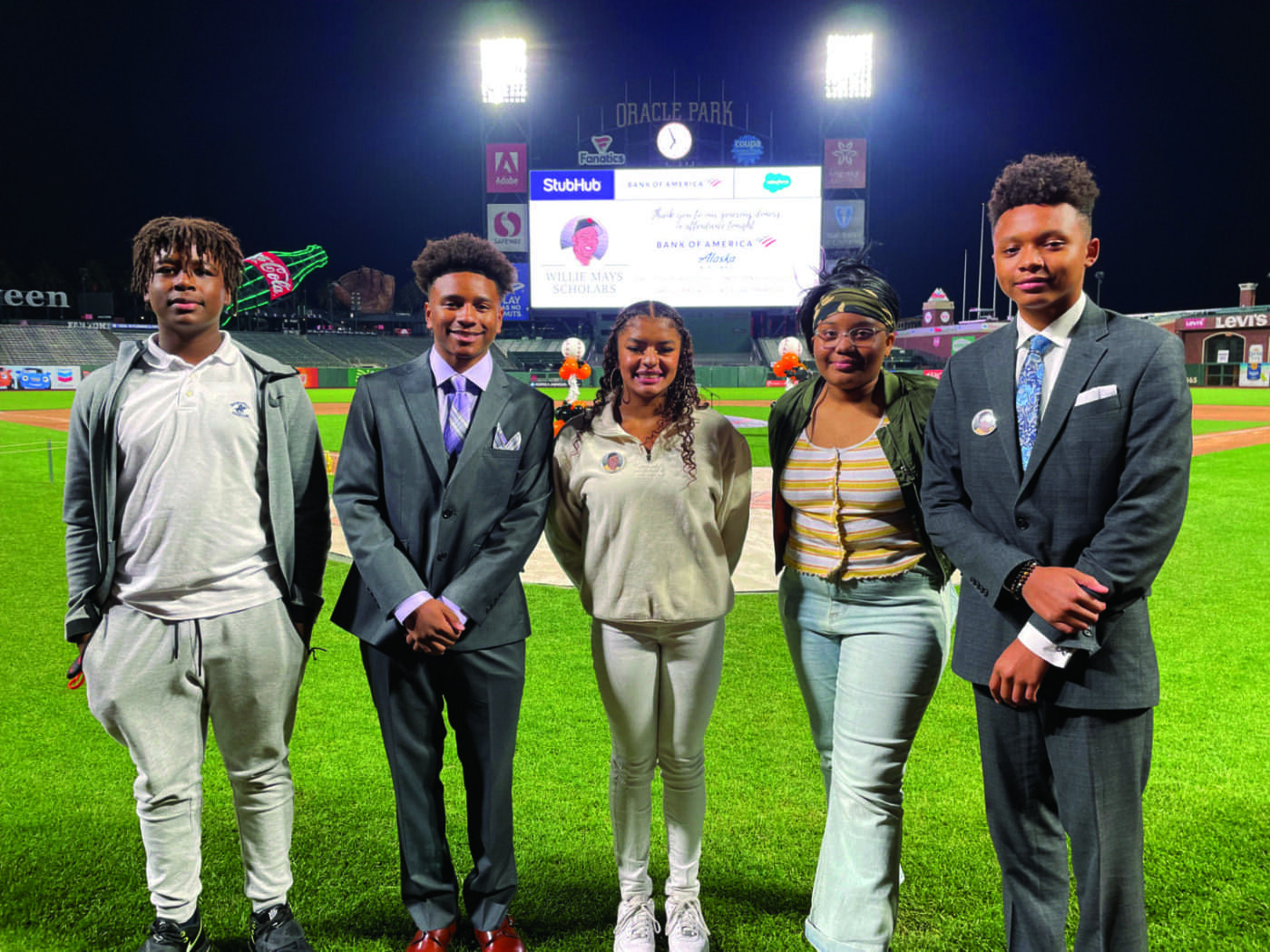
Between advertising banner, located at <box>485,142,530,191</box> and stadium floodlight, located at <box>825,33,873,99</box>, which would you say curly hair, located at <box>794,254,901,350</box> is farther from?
stadium floodlight, located at <box>825,33,873,99</box>

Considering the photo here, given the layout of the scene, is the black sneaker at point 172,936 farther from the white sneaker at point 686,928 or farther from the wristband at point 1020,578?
the wristband at point 1020,578

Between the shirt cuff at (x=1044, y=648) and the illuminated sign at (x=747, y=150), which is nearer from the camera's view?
the shirt cuff at (x=1044, y=648)

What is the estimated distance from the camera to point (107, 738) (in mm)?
4453

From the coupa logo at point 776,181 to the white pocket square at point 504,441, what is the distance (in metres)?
44.4

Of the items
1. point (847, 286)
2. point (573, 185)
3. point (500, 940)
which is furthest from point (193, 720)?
point (573, 185)

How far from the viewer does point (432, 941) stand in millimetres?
2697

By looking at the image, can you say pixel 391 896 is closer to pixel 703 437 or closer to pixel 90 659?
pixel 90 659

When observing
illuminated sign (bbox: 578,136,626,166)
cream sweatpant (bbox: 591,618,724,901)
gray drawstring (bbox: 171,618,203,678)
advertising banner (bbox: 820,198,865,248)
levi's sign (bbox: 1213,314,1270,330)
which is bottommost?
cream sweatpant (bbox: 591,618,724,901)

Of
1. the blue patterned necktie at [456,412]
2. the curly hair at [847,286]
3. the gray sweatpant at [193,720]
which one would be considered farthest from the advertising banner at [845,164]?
the gray sweatpant at [193,720]

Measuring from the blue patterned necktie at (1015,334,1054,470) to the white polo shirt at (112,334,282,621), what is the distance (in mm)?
2293

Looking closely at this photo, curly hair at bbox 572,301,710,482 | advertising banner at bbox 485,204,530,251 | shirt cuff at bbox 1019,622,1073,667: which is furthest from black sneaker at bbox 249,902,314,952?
advertising banner at bbox 485,204,530,251

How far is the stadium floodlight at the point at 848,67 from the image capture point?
178ft

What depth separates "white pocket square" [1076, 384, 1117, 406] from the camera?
2039mm

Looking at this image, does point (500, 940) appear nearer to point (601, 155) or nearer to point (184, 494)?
point (184, 494)
